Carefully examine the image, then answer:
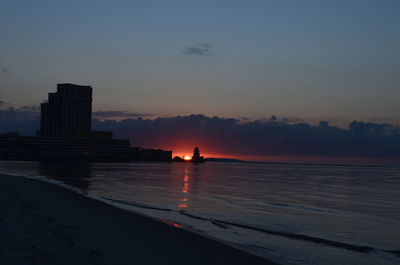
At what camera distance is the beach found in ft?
41.9

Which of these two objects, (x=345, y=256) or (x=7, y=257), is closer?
(x=7, y=257)

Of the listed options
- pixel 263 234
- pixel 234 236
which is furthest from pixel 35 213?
pixel 263 234

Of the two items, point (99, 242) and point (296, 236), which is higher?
point (99, 242)

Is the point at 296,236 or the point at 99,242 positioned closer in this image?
the point at 99,242

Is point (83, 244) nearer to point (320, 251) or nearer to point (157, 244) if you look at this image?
point (157, 244)

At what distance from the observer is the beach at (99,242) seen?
12.8 m

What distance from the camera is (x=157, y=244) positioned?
54.9 ft

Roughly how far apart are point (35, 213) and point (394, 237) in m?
18.4

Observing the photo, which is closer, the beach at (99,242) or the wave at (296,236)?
the beach at (99,242)

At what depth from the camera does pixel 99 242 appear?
1574 cm

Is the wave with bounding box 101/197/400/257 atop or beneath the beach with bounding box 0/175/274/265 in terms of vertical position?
beneath

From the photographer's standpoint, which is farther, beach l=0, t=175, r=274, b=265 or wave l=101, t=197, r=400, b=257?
wave l=101, t=197, r=400, b=257

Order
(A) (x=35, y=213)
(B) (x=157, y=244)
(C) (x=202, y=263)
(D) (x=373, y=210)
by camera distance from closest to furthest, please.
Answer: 1. (C) (x=202, y=263)
2. (B) (x=157, y=244)
3. (A) (x=35, y=213)
4. (D) (x=373, y=210)

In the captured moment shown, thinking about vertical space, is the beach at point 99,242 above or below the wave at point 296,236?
above
